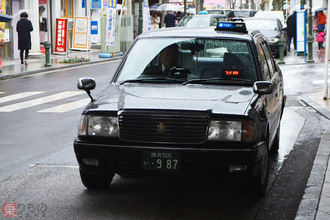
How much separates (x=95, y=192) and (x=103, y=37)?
74.8 feet

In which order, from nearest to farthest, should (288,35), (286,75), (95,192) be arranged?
(95,192) → (286,75) → (288,35)

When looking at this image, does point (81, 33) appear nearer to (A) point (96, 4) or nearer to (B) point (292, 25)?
(A) point (96, 4)

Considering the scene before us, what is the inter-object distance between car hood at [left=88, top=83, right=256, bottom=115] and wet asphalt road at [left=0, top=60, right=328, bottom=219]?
30.4 inches

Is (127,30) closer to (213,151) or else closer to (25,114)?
(25,114)

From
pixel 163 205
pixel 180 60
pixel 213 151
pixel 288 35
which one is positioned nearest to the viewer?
pixel 213 151

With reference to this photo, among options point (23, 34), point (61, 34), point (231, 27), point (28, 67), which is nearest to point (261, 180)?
point (231, 27)

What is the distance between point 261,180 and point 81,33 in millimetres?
23416

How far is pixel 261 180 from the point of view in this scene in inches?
209

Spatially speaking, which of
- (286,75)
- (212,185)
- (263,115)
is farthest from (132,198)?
(286,75)

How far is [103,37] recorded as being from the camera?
27.9 m

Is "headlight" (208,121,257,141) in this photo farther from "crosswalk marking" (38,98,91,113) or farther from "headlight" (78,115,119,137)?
"crosswalk marking" (38,98,91,113)

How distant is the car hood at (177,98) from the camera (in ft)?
16.3

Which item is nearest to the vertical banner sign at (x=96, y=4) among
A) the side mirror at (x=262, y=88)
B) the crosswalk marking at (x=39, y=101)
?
the crosswalk marking at (x=39, y=101)

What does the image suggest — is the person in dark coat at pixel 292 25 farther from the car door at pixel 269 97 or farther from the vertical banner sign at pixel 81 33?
the car door at pixel 269 97
